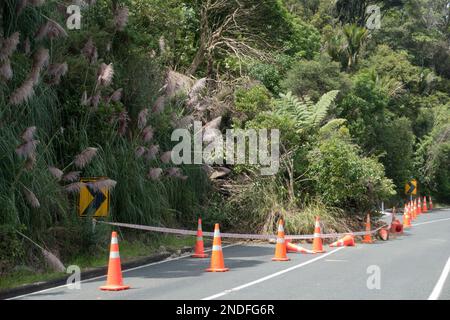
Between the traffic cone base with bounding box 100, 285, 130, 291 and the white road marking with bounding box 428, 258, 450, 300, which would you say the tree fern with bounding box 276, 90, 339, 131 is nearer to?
the white road marking with bounding box 428, 258, 450, 300

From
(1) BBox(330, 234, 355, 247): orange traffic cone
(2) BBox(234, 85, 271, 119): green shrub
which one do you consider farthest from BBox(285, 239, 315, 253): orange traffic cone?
(2) BBox(234, 85, 271, 119): green shrub

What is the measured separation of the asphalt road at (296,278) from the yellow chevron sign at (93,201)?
1.67 meters

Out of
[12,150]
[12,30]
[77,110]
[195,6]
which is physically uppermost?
[195,6]

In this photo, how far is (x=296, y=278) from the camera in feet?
41.7

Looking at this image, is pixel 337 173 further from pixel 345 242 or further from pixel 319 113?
pixel 319 113

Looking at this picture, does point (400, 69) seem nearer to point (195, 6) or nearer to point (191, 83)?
point (195, 6)

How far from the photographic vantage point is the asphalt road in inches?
424

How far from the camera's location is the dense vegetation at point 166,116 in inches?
566

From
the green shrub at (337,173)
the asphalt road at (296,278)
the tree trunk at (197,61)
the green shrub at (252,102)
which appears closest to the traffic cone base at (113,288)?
the asphalt road at (296,278)

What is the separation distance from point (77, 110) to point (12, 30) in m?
2.80

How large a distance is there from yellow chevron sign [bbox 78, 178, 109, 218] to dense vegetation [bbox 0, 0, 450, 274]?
39 centimetres

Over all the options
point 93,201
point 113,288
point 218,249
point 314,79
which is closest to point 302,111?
point 314,79

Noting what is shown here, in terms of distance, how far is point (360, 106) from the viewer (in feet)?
117

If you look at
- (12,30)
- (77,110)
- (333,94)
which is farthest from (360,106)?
(12,30)
